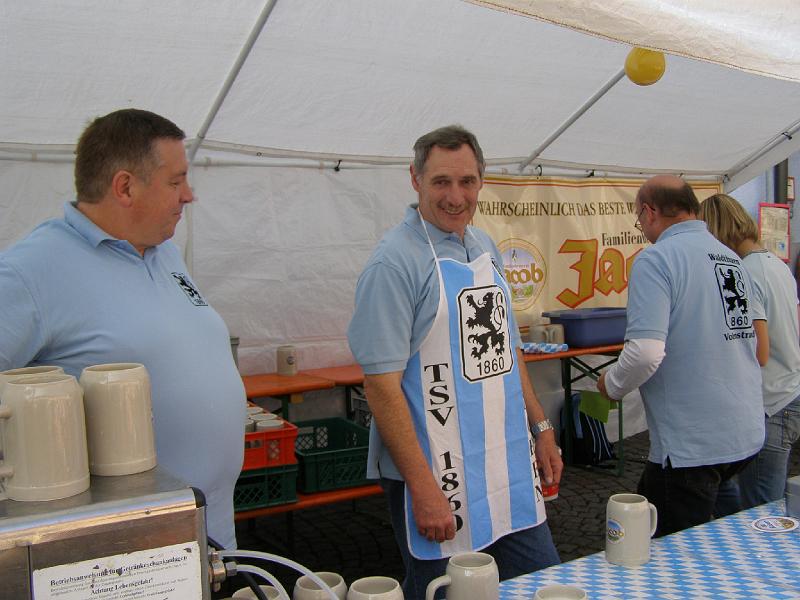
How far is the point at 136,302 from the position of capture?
1.66 metres

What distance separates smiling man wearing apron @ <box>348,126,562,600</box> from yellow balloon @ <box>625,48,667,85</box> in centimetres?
162

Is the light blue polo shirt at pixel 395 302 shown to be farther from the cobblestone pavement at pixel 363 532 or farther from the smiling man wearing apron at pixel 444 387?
the cobblestone pavement at pixel 363 532

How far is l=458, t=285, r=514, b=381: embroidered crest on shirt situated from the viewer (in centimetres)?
211

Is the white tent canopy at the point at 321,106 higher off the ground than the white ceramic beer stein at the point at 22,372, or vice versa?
the white tent canopy at the point at 321,106

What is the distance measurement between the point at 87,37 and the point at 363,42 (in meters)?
1.15

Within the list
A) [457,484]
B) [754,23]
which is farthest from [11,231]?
[754,23]

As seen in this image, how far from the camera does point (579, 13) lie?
1538 mm

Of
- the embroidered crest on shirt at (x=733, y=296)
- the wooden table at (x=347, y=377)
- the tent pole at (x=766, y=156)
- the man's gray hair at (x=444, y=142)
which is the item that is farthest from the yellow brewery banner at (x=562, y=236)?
the man's gray hair at (x=444, y=142)

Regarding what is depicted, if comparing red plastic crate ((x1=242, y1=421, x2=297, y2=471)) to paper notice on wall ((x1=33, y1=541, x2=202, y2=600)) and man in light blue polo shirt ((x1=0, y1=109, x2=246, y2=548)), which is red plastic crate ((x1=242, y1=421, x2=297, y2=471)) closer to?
man in light blue polo shirt ((x1=0, y1=109, x2=246, y2=548))

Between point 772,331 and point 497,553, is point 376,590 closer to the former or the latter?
point 497,553

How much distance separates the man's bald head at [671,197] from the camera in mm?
2674

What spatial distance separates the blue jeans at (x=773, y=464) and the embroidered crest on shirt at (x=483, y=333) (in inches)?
56.0

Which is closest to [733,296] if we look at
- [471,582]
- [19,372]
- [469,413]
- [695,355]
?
[695,355]

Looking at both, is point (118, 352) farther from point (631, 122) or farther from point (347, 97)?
point (631, 122)
